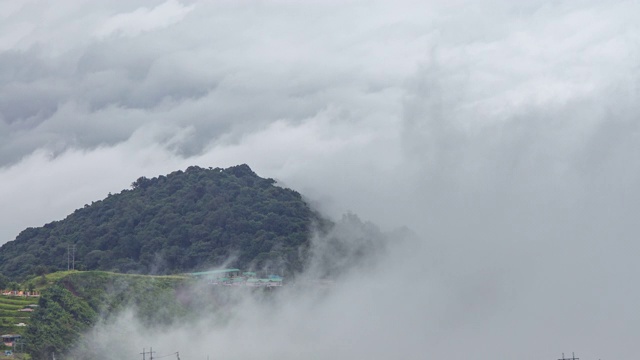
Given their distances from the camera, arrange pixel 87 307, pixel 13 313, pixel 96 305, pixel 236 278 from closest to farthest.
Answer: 1. pixel 13 313
2. pixel 87 307
3. pixel 96 305
4. pixel 236 278

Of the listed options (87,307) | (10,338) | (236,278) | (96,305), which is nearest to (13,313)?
(10,338)

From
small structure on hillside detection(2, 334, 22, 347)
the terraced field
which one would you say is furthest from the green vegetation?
the terraced field

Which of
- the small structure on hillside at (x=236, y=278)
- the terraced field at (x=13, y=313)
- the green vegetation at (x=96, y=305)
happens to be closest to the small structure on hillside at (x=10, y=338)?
the terraced field at (x=13, y=313)

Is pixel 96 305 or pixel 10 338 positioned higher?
pixel 96 305

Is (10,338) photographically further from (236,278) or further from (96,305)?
(236,278)

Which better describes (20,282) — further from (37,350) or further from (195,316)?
(37,350)

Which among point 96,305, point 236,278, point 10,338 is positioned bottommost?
point 10,338

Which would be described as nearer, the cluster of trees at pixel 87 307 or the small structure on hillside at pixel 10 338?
the small structure on hillside at pixel 10 338

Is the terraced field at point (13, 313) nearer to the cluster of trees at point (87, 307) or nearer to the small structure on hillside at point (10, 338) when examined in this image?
the small structure on hillside at point (10, 338)

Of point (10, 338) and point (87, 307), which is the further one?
point (87, 307)

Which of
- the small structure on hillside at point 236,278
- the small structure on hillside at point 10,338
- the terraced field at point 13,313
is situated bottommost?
the small structure on hillside at point 10,338

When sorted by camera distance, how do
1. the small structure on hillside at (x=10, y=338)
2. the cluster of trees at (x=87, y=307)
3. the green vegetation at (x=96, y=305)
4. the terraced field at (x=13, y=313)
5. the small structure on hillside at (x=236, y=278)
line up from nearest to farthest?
1. the small structure on hillside at (x=10, y=338)
2. the cluster of trees at (x=87, y=307)
3. the green vegetation at (x=96, y=305)
4. the terraced field at (x=13, y=313)
5. the small structure on hillside at (x=236, y=278)

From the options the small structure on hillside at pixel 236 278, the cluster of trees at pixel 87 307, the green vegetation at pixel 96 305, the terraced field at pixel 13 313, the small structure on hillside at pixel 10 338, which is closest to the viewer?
the small structure on hillside at pixel 10 338

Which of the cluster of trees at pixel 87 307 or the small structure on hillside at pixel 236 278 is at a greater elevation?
the small structure on hillside at pixel 236 278
